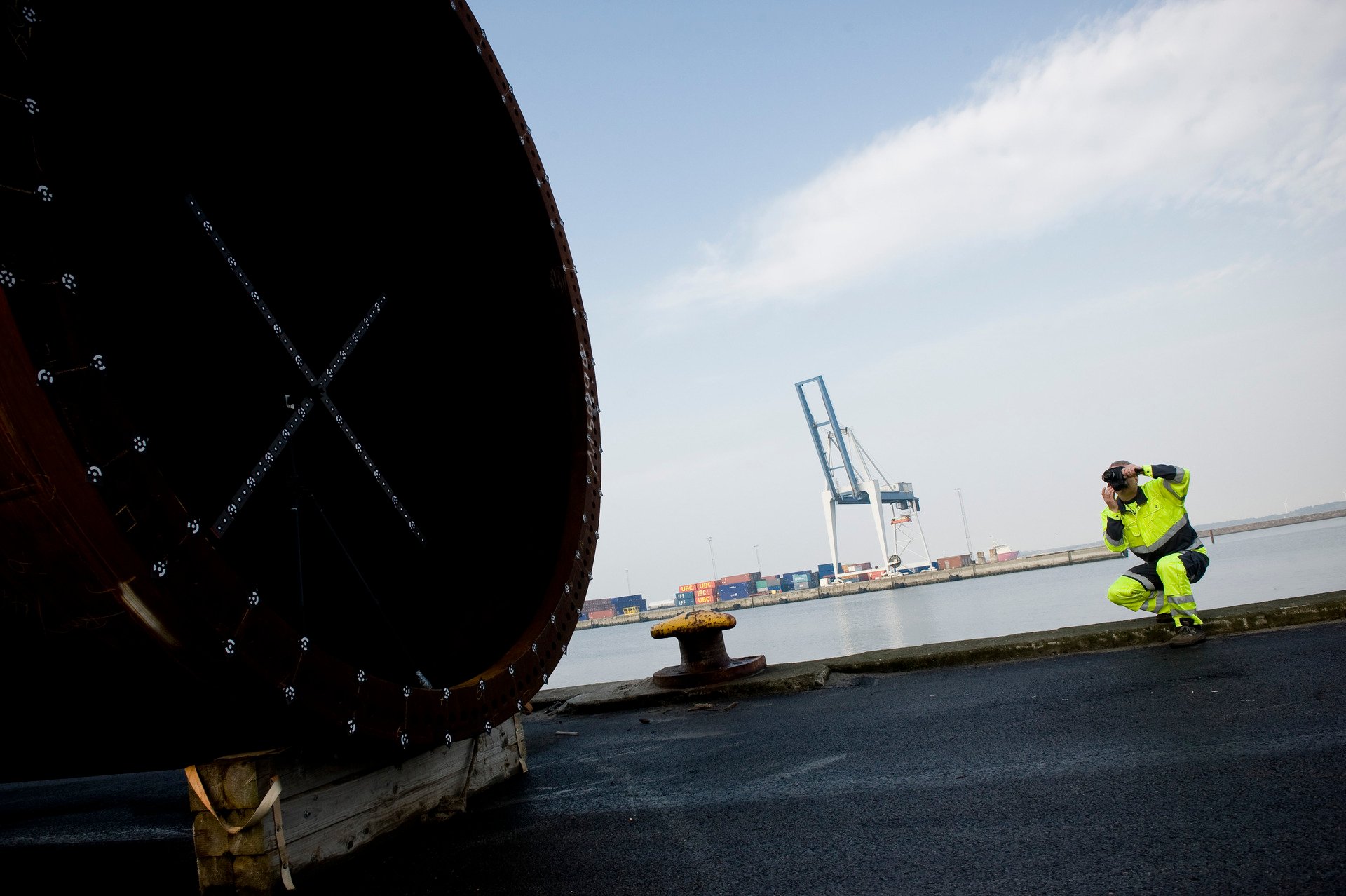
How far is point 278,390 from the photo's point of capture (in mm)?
4094

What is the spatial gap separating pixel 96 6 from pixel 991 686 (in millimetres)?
5452

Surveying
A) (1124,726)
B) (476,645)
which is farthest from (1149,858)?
(476,645)

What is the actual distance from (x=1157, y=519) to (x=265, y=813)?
590cm

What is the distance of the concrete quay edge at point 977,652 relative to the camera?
5.32 m

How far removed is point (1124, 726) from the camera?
332 centimetres

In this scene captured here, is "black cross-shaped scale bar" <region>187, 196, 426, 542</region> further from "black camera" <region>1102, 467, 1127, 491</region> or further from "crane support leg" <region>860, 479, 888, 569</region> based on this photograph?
"crane support leg" <region>860, 479, 888, 569</region>

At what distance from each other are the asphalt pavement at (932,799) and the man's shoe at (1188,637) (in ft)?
0.27

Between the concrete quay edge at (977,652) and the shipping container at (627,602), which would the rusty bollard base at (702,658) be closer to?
the concrete quay edge at (977,652)

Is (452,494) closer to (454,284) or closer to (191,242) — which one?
(454,284)

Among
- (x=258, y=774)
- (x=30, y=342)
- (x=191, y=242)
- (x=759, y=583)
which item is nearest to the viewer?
(x=30, y=342)

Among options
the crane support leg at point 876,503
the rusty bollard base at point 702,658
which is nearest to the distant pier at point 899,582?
the crane support leg at point 876,503

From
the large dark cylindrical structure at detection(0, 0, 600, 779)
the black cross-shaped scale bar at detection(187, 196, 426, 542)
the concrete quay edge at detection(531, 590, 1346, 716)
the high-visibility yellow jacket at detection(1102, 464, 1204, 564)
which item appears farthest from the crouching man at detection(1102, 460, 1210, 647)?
the black cross-shaped scale bar at detection(187, 196, 426, 542)

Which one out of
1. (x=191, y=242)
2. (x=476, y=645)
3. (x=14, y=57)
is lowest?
(x=476, y=645)

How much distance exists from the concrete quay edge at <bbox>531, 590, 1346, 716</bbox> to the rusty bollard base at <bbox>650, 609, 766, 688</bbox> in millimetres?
92
